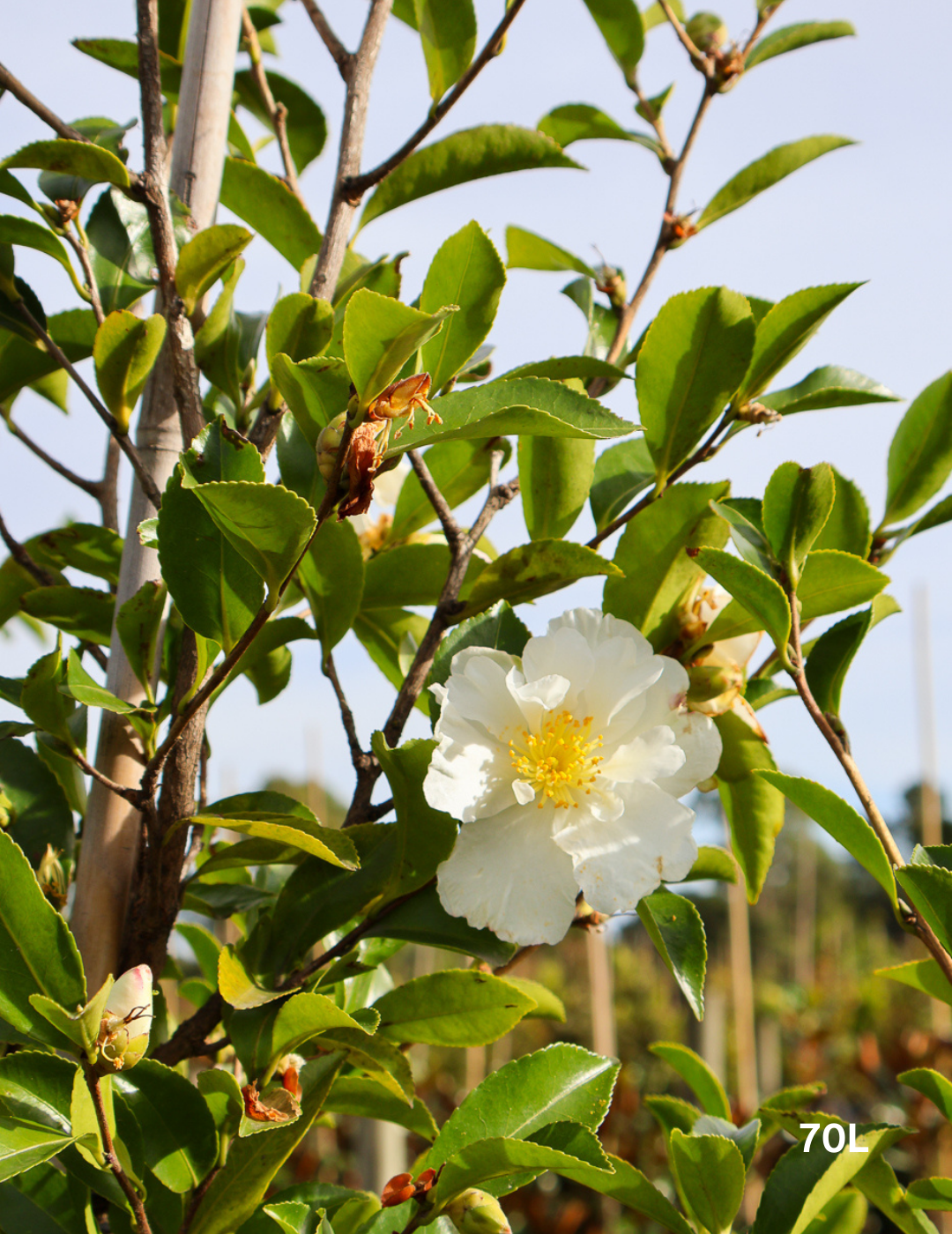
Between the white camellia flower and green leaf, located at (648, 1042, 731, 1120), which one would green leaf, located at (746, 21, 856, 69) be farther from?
green leaf, located at (648, 1042, 731, 1120)

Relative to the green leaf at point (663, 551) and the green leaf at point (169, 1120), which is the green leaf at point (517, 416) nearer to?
the green leaf at point (663, 551)

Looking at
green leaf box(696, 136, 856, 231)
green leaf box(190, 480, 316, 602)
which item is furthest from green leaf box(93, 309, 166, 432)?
green leaf box(696, 136, 856, 231)

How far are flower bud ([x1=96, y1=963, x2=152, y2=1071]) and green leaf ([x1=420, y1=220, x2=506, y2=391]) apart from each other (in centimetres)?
35

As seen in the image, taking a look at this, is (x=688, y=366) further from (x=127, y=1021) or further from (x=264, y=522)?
(x=127, y=1021)

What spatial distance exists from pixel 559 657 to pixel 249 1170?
304mm

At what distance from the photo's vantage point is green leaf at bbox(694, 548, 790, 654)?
0.55 metres

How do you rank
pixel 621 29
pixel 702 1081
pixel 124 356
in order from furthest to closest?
1. pixel 621 29
2. pixel 702 1081
3. pixel 124 356

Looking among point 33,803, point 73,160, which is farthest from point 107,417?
point 33,803

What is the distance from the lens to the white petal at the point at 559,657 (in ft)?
1.86

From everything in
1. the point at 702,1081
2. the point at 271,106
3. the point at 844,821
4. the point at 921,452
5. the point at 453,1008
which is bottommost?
the point at 702,1081

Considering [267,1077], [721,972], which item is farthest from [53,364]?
[721,972]

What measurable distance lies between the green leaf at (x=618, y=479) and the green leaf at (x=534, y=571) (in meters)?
0.11

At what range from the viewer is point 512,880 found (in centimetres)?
55

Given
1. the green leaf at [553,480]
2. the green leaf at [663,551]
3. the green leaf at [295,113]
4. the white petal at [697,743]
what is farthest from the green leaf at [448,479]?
the green leaf at [295,113]
